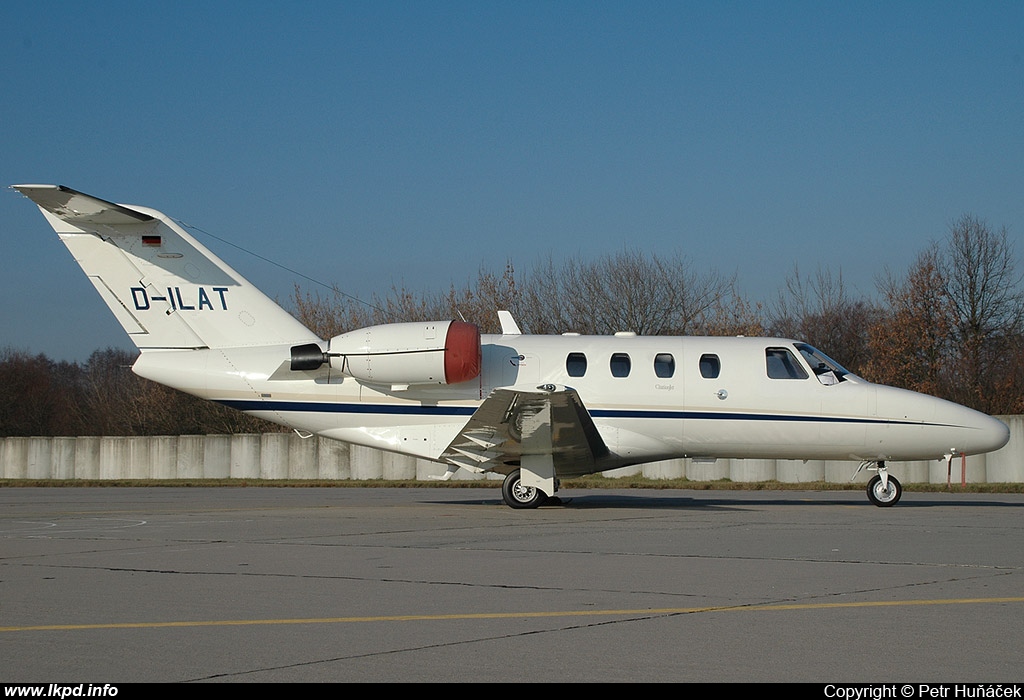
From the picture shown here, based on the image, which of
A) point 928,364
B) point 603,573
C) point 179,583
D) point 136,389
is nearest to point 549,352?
point 603,573

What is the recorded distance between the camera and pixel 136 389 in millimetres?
50688

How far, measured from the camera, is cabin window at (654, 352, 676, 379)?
58.9 ft

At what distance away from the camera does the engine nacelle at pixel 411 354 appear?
1706 cm

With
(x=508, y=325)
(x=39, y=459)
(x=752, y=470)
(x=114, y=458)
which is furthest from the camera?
(x=39, y=459)

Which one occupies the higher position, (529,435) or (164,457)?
(529,435)

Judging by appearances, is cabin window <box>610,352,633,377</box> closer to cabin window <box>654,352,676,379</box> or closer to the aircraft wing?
cabin window <box>654,352,676,379</box>

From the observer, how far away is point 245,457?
3491cm

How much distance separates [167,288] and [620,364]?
26.4ft

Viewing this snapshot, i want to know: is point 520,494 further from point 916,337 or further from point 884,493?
point 916,337

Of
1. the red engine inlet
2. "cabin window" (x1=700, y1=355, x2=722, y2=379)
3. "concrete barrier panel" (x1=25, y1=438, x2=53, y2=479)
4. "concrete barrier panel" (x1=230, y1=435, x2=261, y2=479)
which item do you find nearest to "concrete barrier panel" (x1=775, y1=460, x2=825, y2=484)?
"cabin window" (x1=700, y1=355, x2=722, y2=379)

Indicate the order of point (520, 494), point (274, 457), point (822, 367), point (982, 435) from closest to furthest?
point (520, 494)
point (982, 435)
point (822, 367)
point (274, 457)

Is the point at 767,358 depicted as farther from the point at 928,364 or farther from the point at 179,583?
the point at 928,364

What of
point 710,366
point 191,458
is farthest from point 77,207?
point 191,458

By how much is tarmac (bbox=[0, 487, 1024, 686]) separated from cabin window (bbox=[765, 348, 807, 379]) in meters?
3.64
